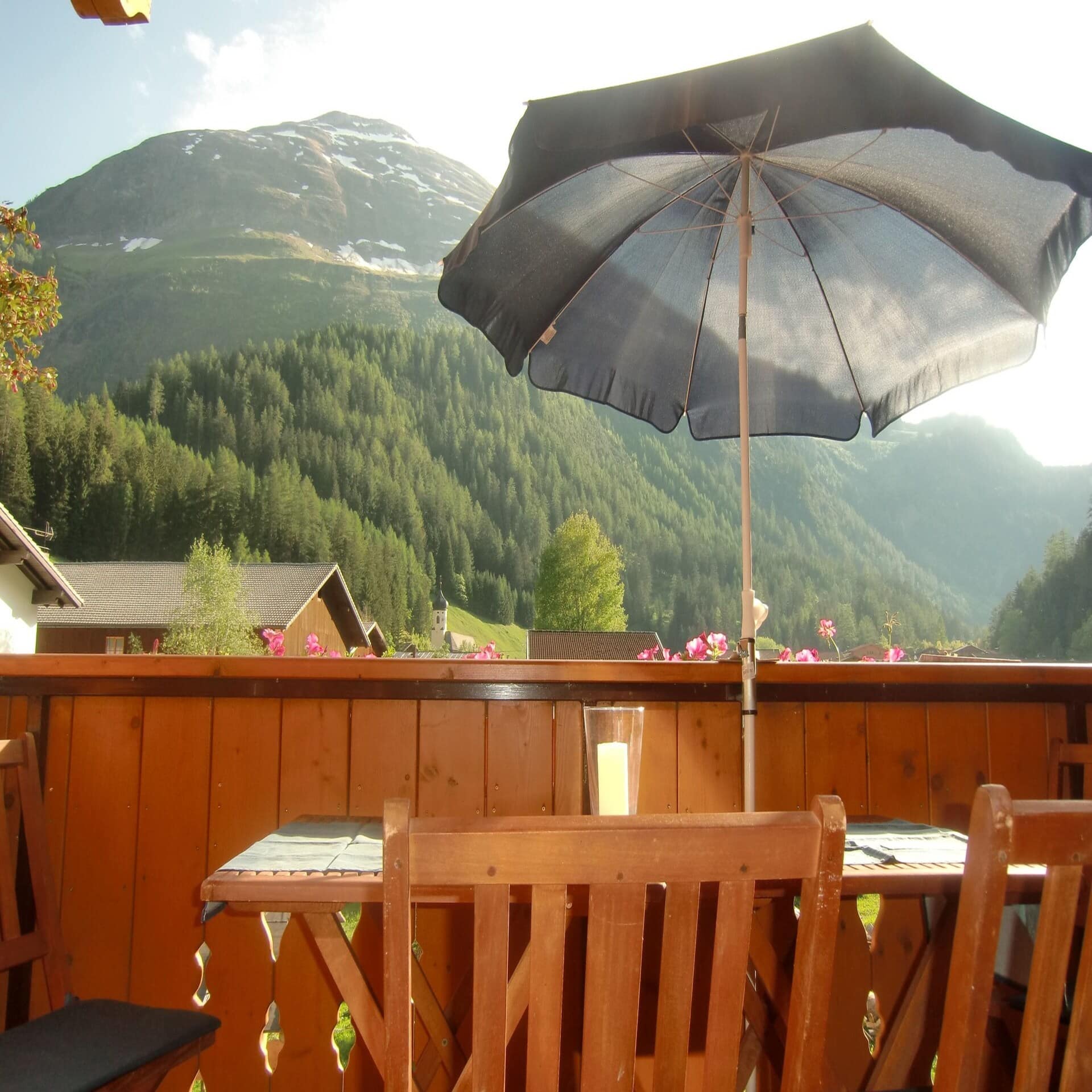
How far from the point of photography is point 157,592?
36812mm

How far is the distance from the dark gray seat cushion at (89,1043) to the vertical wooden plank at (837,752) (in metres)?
1.25

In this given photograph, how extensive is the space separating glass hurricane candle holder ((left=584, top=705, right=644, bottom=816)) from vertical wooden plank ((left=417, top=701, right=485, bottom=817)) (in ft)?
1.76

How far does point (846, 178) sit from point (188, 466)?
200 ft

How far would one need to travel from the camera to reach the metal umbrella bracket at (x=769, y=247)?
119 centimetres

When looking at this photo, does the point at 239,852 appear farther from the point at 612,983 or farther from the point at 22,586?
the point at 22,586

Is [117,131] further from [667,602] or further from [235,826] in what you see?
[235,826]

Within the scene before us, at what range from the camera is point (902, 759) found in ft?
6.49

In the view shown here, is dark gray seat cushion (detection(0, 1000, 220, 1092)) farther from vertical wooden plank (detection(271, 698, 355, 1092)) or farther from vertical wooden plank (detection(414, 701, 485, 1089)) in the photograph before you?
vertical wooden plank (detection(414, 701, 485, 1089))

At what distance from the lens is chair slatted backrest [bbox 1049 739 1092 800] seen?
1.90m

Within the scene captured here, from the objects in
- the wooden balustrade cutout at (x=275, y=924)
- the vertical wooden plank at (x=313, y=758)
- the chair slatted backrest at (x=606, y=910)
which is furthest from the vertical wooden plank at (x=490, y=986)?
the vertical wooden plank at (x=313, y=758)

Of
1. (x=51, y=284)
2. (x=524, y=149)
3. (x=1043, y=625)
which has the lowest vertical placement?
(x=1043, y=625)

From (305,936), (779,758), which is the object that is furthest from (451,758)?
(779,758)

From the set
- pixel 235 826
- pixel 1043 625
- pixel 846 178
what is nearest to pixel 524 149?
pixel 846 178

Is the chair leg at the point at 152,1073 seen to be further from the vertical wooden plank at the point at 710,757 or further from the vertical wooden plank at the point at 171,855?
the vertical wooden plank at the point at 710,757
